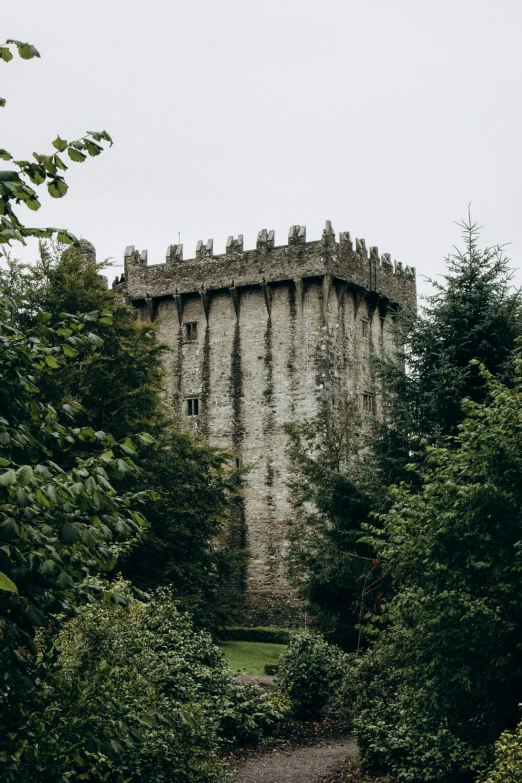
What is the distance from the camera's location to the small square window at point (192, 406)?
141ft

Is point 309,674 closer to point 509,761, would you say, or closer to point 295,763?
point 295,763

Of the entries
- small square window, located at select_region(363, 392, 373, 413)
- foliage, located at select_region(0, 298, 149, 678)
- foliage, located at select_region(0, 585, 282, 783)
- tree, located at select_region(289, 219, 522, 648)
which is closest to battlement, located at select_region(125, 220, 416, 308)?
small square window, located at select_region(363, 392, 373, 413)

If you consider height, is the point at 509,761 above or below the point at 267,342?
below

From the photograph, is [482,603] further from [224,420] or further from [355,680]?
[224,420]

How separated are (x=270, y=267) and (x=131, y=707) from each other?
2946cm

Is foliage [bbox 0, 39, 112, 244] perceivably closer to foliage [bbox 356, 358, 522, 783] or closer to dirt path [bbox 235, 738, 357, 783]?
foliage [bbox 356, 358, 522, 783]

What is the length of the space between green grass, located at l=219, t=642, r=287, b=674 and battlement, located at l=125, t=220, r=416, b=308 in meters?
15.0

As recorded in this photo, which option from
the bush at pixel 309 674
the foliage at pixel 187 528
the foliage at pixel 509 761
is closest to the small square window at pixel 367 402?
the foliage at pixel 187 528

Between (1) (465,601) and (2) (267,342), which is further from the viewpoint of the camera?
(2) (267,342)

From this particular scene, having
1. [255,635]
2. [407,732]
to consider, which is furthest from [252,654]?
[407,732]

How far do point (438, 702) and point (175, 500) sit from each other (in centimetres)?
1820

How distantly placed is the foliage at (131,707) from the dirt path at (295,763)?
37.7 inches

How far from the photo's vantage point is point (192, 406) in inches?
1695

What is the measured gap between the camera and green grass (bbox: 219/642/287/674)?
101 feet
